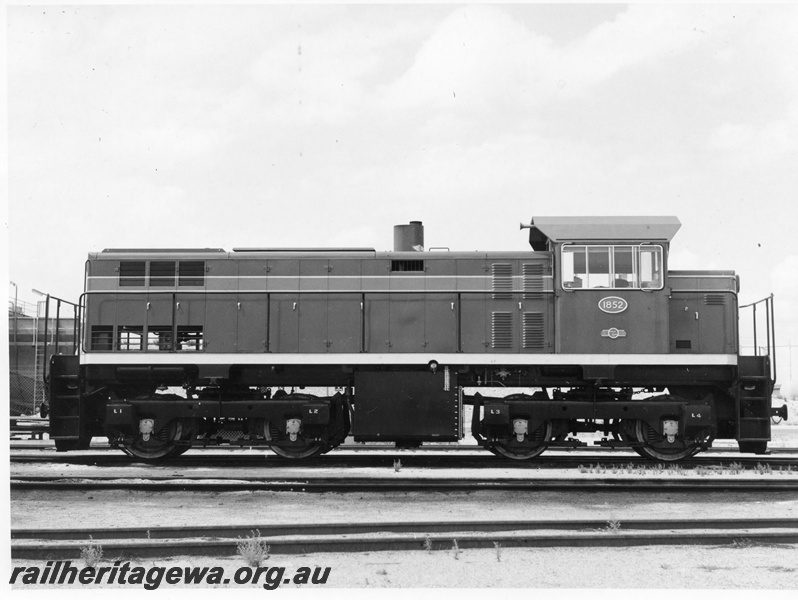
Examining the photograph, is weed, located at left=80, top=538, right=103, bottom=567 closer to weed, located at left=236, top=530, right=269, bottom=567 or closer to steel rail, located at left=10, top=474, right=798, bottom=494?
weed, located at left=236, top=530, right=269, bottom=567

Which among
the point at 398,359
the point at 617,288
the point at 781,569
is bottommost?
the point at 781,569

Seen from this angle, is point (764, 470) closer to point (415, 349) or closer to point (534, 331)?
point (534, 331)

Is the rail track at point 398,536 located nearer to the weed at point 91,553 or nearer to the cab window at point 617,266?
the weed at point 91,553

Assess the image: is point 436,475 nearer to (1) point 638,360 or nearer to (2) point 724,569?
(1) point 638,360

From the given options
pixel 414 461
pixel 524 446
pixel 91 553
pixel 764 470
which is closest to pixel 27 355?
pixel 414 461

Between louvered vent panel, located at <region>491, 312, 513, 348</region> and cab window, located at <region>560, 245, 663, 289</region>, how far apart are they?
1095mm

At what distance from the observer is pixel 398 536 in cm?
647

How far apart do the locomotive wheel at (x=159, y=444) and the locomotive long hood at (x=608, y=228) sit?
5992mm

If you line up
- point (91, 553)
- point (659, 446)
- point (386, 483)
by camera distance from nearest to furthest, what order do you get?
point (91, 553)
point (386, 483)
point (659, 446)

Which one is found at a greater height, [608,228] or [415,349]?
[608,228]

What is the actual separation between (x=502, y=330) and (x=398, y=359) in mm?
1565

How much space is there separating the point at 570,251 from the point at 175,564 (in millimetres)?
6824

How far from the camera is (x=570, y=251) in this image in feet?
35.0

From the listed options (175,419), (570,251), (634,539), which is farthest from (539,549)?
(175,419)
